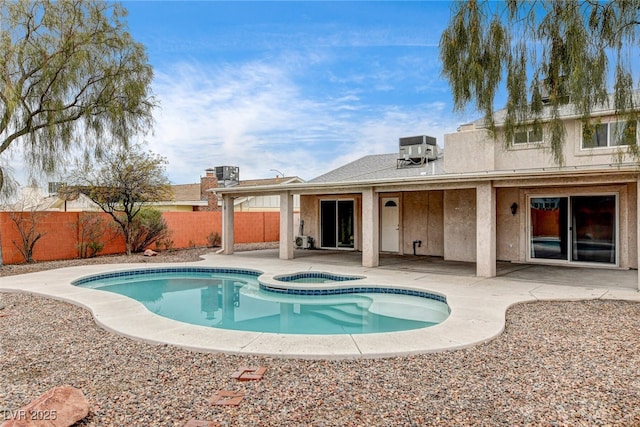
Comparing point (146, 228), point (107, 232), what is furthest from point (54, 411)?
point (146, 228)

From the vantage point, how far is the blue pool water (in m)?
7.90

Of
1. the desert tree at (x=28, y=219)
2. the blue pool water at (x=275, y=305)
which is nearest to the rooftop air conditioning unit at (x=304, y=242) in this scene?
the blue pool water at (x=275, y=305)

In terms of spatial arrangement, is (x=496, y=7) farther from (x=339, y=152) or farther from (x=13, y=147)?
(x=339, y=152)

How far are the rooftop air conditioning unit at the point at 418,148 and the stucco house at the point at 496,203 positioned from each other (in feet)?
0.14

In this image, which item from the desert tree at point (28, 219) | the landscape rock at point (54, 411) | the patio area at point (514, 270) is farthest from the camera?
the desert tree at point (28, 219)

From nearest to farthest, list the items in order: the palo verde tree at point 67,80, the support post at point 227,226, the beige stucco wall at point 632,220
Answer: the palo verde tree at point 67,80 < the beige stucco wall at point 632,220 < the support post at point 227,226

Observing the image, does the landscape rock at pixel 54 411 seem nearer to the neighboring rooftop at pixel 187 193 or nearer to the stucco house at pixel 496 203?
the stucco house at pixel 496 203

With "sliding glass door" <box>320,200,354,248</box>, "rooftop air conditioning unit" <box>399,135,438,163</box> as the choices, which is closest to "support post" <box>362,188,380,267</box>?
"rooftop air conditioning unit" <box>399,135,438,163</box>

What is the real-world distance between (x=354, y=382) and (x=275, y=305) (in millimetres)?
5131

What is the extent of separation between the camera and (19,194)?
1379 cm

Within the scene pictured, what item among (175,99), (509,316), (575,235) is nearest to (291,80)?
(175,99)

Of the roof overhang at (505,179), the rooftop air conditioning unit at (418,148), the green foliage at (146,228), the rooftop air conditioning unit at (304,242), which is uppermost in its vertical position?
the rooftop air conditioning unit at (418,148)

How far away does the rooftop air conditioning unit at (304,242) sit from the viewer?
20.1m

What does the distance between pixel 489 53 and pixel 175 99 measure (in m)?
13.8
